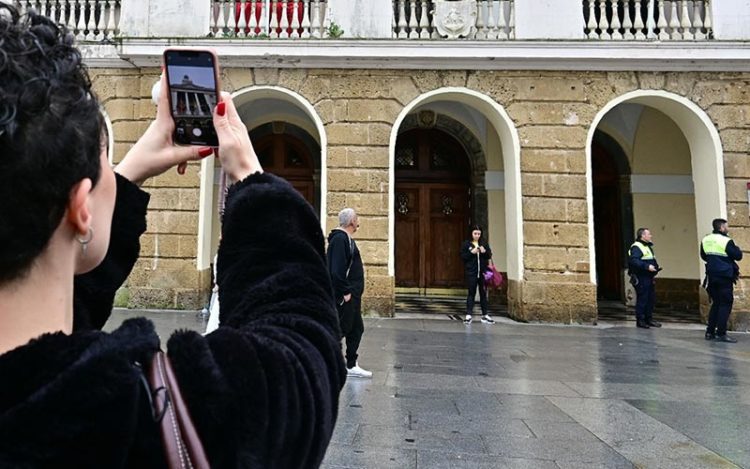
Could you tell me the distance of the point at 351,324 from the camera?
4965 mm

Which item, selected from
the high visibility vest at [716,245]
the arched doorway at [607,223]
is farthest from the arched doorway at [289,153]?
the high visibility vest at [716,245]

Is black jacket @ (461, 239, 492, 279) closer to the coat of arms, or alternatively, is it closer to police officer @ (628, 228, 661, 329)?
police officer @ (628, 228, 661, 329)

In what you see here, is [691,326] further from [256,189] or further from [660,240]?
[256,189]

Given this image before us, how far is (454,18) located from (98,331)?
Answer: 10.1 m

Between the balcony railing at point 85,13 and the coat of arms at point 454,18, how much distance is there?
6.48 m

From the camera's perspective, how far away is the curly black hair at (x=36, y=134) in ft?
2.06

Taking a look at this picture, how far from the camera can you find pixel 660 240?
12.3 metres

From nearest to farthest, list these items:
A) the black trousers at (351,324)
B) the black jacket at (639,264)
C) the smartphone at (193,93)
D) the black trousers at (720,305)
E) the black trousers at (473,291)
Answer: the smartphone at (193,93), the black trousers at (351,324), the black trousers at (720,305), the black jacket at (639,264), the black trousers at (473,291)

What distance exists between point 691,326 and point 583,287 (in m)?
2.17

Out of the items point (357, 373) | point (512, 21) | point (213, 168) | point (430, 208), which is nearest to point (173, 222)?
point (213, 168)

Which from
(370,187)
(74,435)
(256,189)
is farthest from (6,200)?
(370,187)

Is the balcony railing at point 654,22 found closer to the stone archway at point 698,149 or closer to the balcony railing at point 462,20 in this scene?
the stone archway at point 698,149

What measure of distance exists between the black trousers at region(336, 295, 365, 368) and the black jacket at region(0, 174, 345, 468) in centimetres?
385

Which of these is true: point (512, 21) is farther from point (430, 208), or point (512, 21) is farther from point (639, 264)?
point (639, 264)
